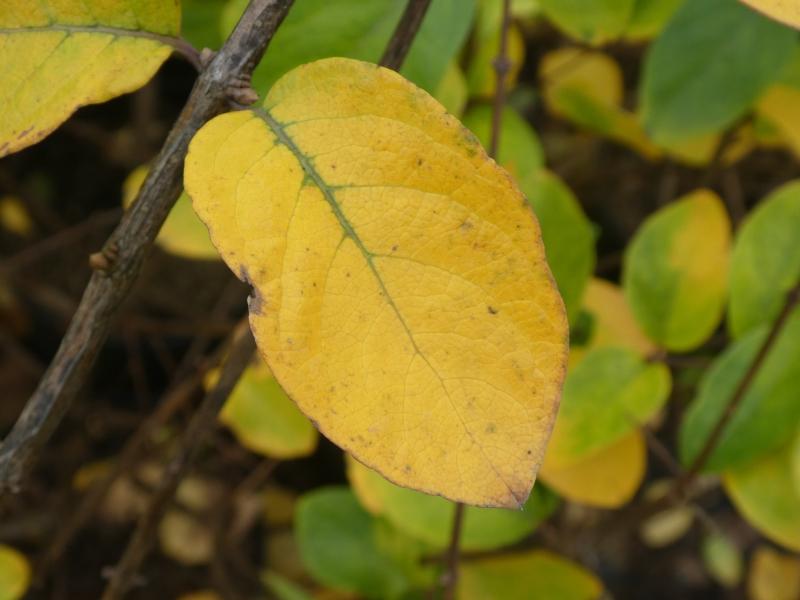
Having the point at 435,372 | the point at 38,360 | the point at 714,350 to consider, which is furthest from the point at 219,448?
the point at 435,372

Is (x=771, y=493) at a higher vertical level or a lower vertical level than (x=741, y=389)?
lower

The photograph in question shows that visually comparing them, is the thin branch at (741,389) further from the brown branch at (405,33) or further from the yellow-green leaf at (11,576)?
the yellow-green leaf at (11,576)

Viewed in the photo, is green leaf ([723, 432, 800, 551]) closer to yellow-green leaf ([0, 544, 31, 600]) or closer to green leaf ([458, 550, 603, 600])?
green leaf ([458, 550, 603, 600])

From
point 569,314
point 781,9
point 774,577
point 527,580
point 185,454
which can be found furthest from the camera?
point 774,577

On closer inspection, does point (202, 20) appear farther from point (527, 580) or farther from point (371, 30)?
point (527, 580)

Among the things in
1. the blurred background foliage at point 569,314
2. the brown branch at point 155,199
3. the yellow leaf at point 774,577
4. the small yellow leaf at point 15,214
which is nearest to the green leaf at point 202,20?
A: the blurred background foliage at point 569,314

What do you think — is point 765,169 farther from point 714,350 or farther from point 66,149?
point 66,149

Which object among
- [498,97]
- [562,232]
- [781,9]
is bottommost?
[562,232]

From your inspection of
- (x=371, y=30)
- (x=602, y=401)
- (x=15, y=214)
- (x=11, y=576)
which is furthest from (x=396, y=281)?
(x=15, y=214)
